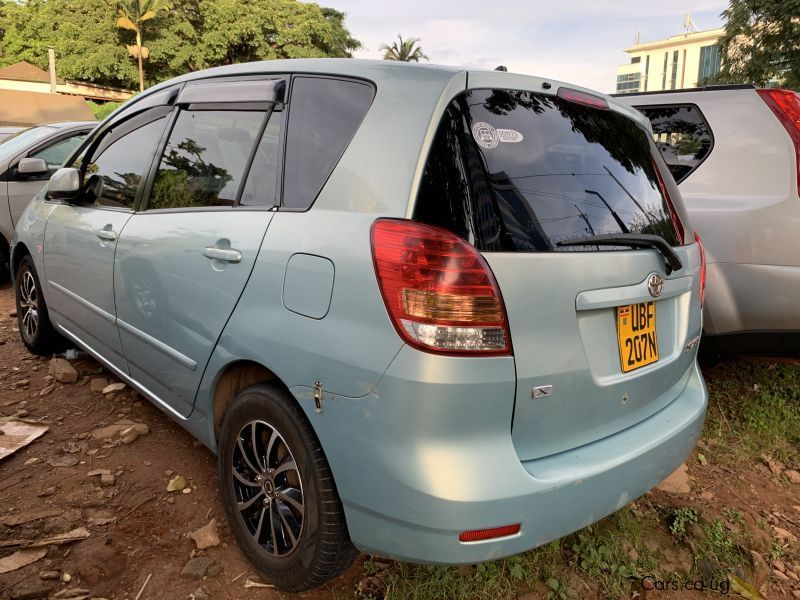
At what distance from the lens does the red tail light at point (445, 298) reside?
1.51 metres

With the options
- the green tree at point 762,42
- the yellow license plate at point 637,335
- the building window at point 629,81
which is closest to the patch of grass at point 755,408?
the yellow license plate at point 637,335

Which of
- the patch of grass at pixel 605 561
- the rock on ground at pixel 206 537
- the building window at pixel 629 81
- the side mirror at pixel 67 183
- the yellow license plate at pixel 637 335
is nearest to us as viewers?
the yellow license plate at pixel 637 335

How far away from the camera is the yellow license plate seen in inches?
71.2

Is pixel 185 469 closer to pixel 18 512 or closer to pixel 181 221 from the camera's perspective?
pixel 18 512

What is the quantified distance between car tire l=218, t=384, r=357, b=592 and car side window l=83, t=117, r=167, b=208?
1.35 m

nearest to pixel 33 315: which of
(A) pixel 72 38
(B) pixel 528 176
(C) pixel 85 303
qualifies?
(C) pixel 85 303

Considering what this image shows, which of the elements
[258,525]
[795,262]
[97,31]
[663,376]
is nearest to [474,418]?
[663,376]

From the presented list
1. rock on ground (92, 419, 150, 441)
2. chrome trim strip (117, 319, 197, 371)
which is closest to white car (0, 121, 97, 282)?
rock on ground (92, 419, 150, 441)

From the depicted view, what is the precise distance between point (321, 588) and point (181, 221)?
1.44 meters

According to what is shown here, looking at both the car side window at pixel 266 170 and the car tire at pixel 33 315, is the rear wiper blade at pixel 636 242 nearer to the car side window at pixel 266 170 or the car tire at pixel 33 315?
the car side window at pixel 266 170

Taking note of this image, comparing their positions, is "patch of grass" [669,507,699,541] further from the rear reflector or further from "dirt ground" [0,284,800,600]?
the rear reflector

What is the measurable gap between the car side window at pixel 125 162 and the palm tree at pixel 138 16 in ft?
119

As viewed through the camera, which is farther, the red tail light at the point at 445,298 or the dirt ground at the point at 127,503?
the dirt ground at the point at 127,503

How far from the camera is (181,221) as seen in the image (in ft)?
7.75
